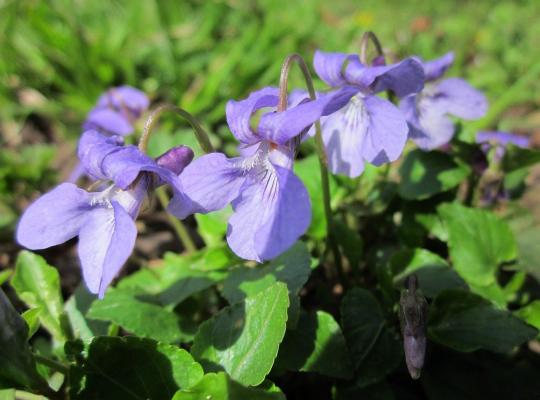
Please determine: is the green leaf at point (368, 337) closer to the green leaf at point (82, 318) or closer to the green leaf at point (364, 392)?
the green leaf at point (364, 392)

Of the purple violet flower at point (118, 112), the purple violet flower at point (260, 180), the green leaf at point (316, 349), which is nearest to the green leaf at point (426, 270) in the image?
the green leaf at point (316, 349)

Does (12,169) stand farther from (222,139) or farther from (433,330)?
(433,330)

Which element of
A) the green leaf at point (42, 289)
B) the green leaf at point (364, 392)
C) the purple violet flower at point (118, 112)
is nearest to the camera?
the green leaf at point (364, 392)

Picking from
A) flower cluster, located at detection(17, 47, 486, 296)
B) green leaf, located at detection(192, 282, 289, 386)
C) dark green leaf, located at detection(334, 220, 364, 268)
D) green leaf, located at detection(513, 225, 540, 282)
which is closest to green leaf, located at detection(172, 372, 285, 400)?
green leaf, located at detection(192, 282, 289, 386)

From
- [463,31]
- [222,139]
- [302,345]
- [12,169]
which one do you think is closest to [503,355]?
[302,345]

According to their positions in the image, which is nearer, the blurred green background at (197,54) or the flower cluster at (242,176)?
the flower cluster at (242,176)
